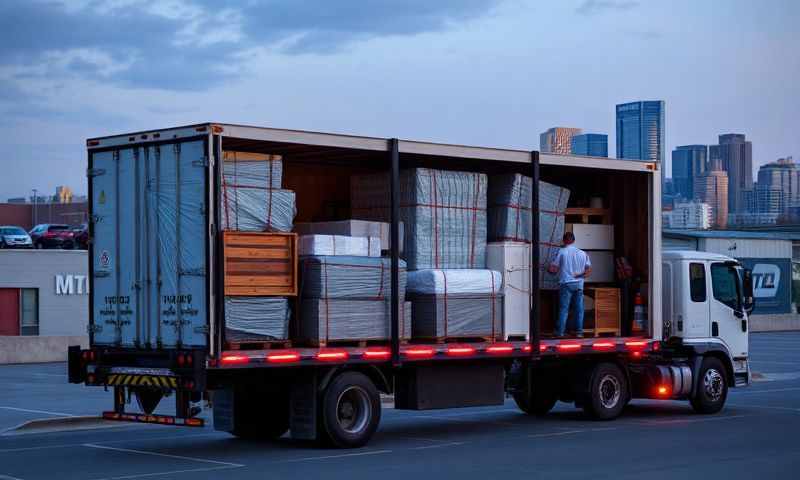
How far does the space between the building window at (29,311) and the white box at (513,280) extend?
32148 millimetres

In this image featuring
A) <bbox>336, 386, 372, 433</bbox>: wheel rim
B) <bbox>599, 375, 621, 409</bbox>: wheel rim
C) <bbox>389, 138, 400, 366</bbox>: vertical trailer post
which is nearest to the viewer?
<bbox>336, 386, 372, 433</bbox>: wheel rim

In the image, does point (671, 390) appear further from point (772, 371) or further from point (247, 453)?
point (772, 371)

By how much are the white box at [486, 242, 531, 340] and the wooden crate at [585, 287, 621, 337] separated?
163 cm

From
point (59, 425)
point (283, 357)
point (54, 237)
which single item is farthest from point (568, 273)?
point (54, 237)

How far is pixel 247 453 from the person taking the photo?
46.3 ft

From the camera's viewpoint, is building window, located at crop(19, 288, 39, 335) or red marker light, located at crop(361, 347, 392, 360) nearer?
red marker light, located at crop(361, 347, 392, 360)

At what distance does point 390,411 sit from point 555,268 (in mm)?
4733

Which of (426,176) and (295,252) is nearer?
(295,252)

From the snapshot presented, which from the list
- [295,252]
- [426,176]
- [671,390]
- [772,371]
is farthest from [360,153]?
[772,371]

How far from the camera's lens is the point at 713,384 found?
18.7 m

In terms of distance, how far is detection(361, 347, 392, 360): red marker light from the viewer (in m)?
14.4

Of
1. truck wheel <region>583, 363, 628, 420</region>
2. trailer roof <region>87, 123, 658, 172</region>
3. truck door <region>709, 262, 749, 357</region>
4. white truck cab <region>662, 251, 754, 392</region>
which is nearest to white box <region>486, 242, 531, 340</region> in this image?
trailer roof <region>87, 123, 658, 172</region>

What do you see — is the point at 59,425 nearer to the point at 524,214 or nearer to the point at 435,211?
the point at 435,211

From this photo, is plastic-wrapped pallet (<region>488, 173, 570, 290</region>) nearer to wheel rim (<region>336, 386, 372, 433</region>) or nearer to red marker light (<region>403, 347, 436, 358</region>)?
red marker light (<region>403, 347, 436, 358</region>)
